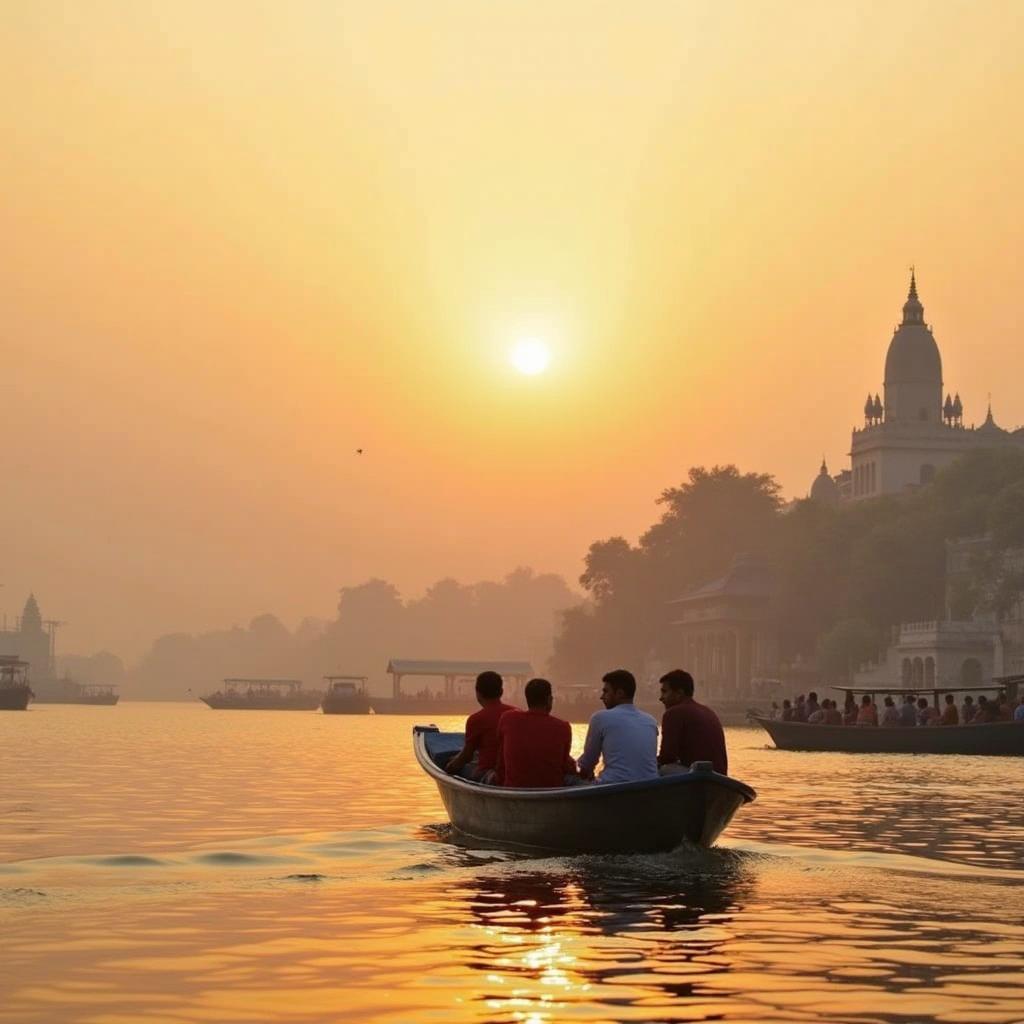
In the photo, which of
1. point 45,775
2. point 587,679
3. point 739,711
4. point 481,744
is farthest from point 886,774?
point 587,679

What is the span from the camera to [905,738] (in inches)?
2020

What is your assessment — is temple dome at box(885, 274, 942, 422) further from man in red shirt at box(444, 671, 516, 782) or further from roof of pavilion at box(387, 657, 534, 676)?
man in red shirt at box(444, 671, 516, 782)

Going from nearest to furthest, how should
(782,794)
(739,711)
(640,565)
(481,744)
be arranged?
(481,744), (782,794), (739,711), (640,565)

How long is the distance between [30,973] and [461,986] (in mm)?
2624

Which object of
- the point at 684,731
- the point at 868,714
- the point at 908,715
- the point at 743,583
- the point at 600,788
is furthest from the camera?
the point at 743,583

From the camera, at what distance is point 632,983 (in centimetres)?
1128

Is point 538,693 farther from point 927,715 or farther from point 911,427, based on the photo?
point 911,427

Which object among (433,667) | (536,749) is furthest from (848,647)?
(536,749)

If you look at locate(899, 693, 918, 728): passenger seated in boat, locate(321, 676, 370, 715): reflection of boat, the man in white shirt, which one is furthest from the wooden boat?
locate(321, 676, 370, 715): reflection of boat

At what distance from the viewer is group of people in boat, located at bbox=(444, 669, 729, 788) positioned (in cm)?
1777

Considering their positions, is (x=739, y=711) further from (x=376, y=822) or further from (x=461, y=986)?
(x=461, y=986)

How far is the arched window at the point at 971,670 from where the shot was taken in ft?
329

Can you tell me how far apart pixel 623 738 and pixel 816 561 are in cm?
10130

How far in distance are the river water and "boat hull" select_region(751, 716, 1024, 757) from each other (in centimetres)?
2212
